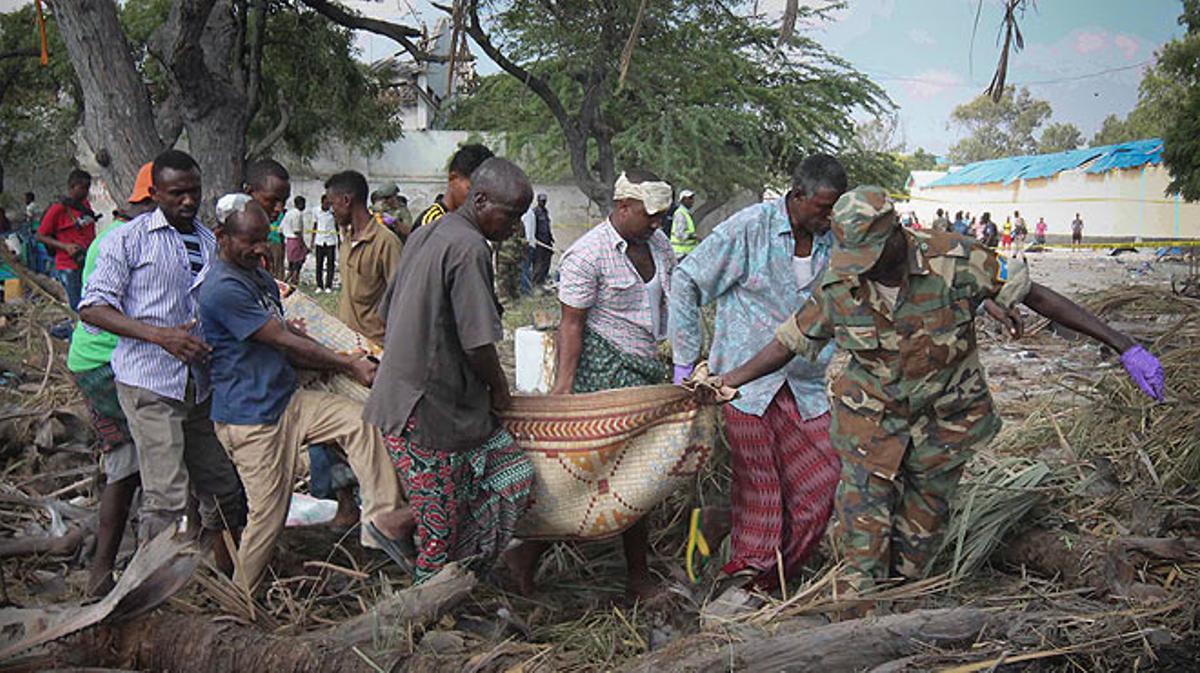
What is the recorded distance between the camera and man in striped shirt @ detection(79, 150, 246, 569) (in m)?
3.47

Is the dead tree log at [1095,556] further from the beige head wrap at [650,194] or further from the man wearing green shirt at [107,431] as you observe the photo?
the man wearing green shirt at [107,431]

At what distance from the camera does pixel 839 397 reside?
133 inches

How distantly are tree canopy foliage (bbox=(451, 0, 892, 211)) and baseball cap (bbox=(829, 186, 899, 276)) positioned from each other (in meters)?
11.5

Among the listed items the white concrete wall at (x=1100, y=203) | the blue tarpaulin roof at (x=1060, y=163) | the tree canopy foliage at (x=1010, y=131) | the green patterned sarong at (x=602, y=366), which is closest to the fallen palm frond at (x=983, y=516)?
the green patterned sarong at (x=602, y=366)

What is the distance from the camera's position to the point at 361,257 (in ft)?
15.6

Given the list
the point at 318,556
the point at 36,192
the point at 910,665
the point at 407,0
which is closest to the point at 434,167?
the point at 36,192

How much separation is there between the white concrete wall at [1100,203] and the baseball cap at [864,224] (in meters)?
37.2

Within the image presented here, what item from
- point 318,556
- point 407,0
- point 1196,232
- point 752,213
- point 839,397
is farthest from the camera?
point 1196,232

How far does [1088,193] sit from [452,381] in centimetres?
4216

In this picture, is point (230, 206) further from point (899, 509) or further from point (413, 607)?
point (899, 509)

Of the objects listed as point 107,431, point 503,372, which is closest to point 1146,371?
point 503,372

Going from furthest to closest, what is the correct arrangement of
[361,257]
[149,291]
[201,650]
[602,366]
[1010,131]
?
1. [1010,131]
2. [361,257]
3. [602,366]
4. [149,291]
5. [201,650]

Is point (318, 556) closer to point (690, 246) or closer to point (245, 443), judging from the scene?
point (245, 443)

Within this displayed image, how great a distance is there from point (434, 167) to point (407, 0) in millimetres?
18838
